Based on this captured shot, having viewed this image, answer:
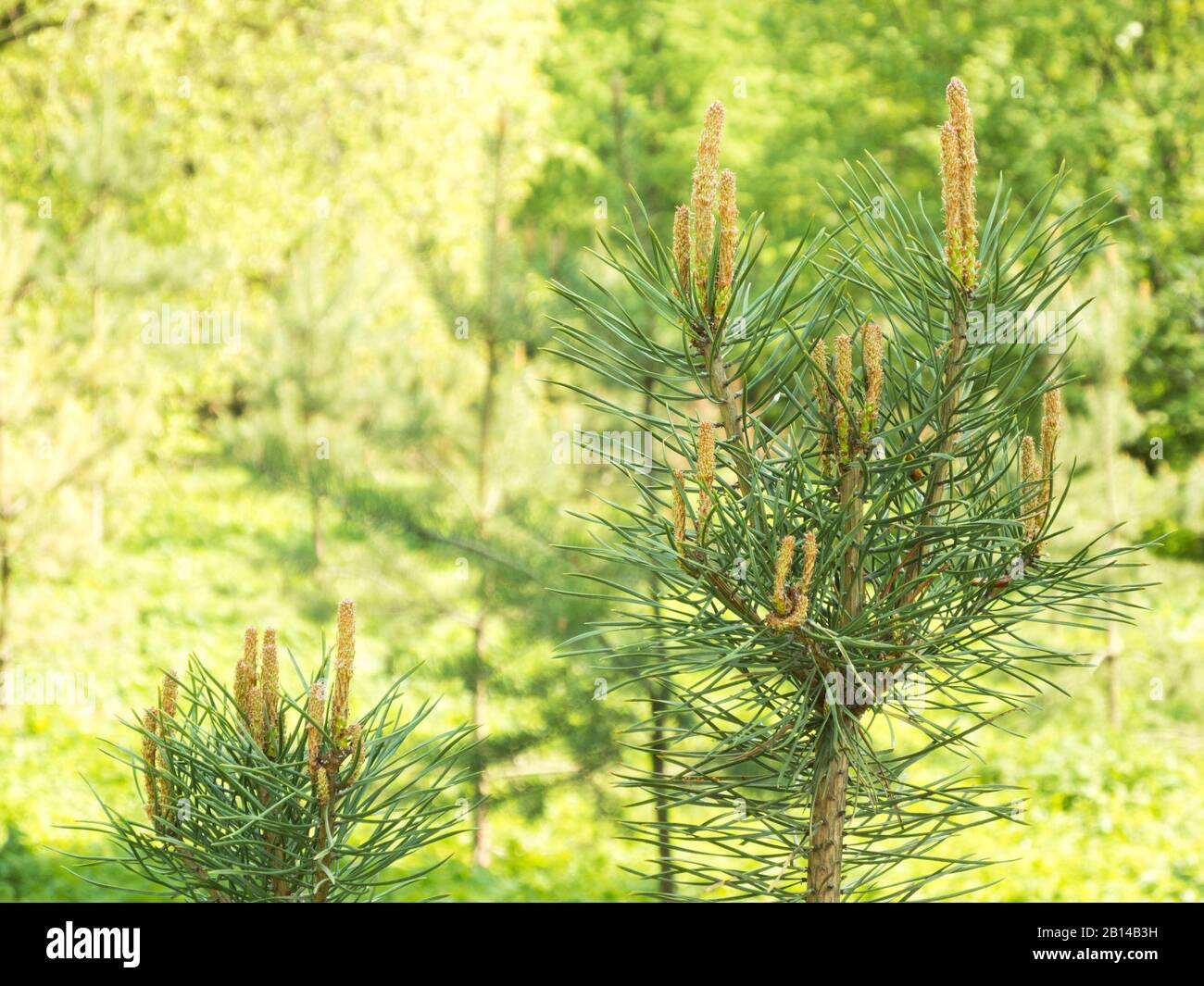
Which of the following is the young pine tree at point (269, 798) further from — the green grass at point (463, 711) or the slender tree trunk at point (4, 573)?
the slender tree trunk at point (4, 573)

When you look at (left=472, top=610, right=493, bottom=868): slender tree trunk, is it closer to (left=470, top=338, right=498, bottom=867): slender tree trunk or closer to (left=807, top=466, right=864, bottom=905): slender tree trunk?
(left=470, top=338, right=498, bottom=867): slender tree trunk

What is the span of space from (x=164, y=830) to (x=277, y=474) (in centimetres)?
347

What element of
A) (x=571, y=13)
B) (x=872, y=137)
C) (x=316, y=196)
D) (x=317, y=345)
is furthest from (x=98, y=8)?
(x=571, y=13)

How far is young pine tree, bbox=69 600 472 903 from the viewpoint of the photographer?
30.2 inches

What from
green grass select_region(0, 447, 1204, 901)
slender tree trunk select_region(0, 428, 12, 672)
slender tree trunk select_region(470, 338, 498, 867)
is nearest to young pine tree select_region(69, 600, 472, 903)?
green grass select_region(0, 447, 1204, 901)

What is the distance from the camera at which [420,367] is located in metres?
7.13

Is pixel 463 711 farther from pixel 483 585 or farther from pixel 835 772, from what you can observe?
pixel 835 772

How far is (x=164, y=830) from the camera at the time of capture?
0.81 metres

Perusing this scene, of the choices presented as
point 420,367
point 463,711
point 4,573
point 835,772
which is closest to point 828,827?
point 835,772

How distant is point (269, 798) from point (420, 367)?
644cm

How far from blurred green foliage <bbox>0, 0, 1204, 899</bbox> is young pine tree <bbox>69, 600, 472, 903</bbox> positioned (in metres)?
2.25
